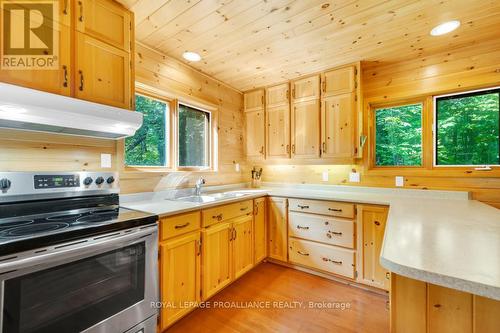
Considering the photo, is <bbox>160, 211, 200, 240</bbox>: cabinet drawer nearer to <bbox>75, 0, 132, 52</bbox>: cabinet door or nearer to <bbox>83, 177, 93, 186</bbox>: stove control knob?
<bbox>83, 177, 93, 186</bbox>: stove control knob

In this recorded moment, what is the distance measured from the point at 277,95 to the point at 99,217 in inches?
96.6

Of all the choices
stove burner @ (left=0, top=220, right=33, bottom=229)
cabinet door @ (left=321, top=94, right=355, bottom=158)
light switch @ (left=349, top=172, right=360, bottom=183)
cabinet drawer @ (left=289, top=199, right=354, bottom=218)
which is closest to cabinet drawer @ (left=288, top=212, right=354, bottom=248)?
cabinet drawer @ (left=289, top=199, right=354, bottom=218)

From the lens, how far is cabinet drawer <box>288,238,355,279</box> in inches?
90.0

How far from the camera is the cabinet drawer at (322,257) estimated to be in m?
2.29

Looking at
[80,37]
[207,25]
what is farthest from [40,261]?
[207,25]

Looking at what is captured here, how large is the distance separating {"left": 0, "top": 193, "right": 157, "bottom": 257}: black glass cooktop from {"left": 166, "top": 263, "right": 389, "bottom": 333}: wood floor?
1.02 meters

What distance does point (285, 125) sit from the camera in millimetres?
2951

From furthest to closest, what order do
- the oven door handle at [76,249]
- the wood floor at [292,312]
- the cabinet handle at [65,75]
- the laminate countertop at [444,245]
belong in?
the wood floor at [292,312] < the cabinet handle at [65,75] < the oven door handle at [76,249] < the laminate countertop at [444,245]

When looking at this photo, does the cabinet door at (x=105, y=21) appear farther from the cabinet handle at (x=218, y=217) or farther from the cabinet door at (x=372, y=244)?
the cabinet door at (x=372, y=244)

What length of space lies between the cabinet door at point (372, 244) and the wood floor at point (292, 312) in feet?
0.51

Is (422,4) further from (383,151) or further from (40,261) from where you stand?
(40,261)

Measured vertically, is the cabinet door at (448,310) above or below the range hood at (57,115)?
below

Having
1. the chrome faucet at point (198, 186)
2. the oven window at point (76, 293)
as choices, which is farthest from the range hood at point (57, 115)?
the chrome faucet at point (198, 186)

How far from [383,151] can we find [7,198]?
329 cm
